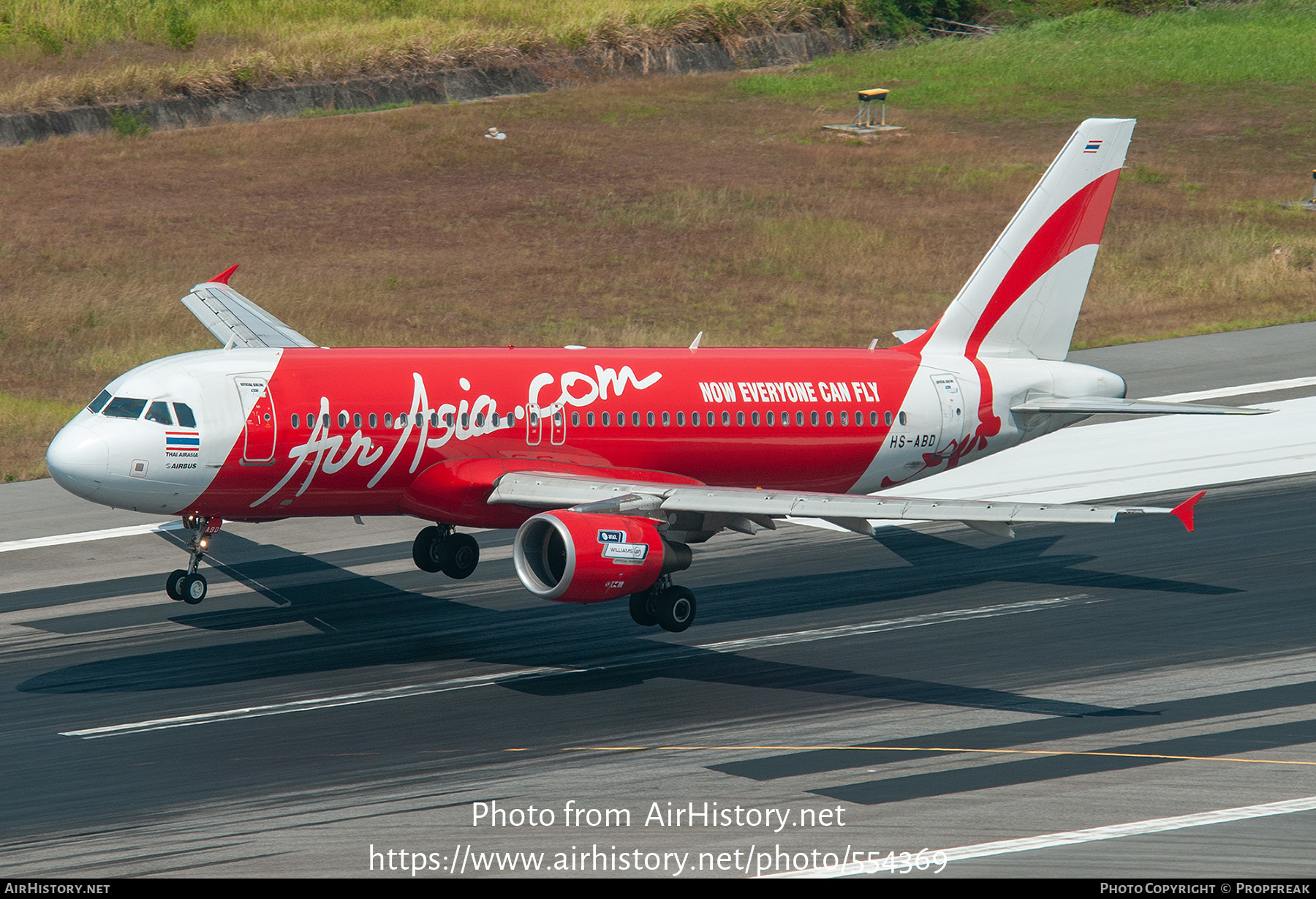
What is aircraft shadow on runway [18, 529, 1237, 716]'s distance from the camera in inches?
1035

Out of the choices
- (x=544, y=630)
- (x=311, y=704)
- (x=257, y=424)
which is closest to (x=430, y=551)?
(x=544, y=630)

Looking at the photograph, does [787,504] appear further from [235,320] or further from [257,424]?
[235,320]

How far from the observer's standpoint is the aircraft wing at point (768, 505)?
24.2m

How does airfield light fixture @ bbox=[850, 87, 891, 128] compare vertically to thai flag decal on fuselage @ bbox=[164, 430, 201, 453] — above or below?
above

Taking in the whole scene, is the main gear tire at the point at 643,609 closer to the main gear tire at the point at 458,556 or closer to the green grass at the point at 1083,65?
the main gear tire at the point at 458,556

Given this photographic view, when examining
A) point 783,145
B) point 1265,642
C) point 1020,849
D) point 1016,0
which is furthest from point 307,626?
point 1016,0

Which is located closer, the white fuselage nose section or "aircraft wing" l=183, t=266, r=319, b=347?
the white fuselage nose section

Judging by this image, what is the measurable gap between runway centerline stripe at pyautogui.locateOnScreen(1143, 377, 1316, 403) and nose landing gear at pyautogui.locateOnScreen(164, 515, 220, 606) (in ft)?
89.6

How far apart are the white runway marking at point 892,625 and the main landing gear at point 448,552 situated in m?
5.97

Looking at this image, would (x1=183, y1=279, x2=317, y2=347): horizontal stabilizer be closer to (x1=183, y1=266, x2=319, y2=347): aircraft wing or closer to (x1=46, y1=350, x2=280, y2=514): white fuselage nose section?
(x1=183, y1=266, x2=319, y2=347): aircraft wing

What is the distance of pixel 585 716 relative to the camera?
81.5 feet

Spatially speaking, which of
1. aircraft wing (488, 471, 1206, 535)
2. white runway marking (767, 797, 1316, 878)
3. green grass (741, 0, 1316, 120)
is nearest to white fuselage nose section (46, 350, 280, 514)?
aircraft wing (488, 471, 1206, 535)

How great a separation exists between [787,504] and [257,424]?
9.40 meters

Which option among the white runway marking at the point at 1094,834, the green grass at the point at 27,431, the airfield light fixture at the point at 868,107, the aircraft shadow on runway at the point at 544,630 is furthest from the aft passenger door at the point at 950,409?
the airfield light fixture at the point at 868,107
